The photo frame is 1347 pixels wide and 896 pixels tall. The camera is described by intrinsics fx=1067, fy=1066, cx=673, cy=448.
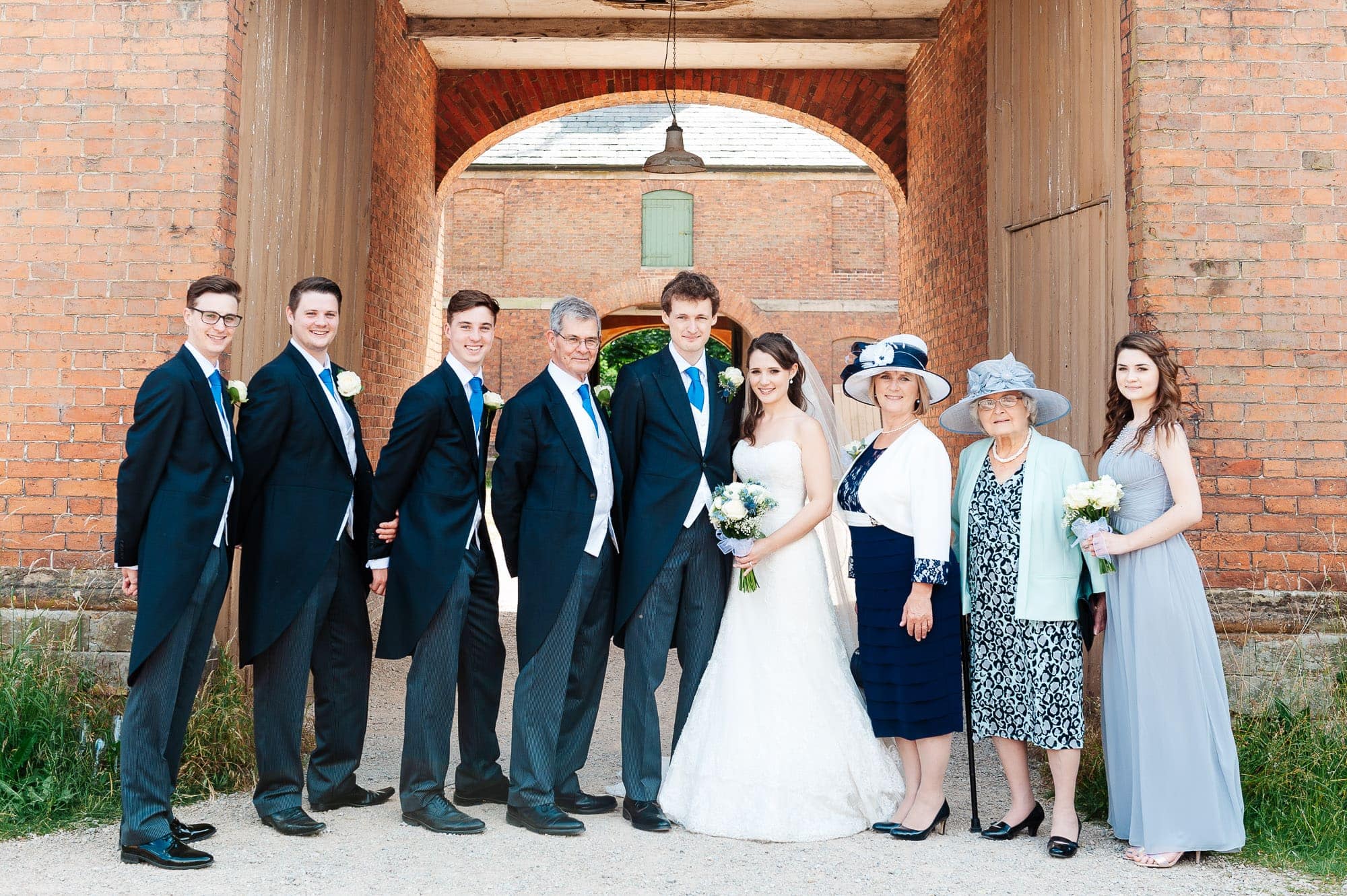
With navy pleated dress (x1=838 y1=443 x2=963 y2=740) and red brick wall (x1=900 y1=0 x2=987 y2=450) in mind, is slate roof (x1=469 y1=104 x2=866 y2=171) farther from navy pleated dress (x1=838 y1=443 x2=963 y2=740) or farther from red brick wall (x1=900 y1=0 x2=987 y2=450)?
navy pleated dress (x1=838 y1=443 x2=963 y2=740)

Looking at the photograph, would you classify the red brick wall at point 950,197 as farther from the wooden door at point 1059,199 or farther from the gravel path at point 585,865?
the gravel path at point 585,865

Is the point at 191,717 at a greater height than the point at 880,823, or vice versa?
the point at 191,717

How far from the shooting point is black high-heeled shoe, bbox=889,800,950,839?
13.4 ft

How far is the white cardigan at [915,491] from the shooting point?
405 cm

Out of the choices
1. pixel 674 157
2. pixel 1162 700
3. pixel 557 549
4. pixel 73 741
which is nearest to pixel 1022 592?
pixel 1162 700

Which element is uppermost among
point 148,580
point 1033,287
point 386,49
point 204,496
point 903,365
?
point 386,49

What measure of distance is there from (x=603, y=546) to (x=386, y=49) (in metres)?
6.52

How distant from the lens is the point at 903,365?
4234 millimetres

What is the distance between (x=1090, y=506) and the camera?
12.6 feet

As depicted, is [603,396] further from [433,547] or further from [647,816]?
[647,816]

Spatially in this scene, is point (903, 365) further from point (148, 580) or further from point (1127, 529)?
point (148, 580)

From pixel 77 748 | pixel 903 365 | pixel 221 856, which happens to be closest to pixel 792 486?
pixel 903 365

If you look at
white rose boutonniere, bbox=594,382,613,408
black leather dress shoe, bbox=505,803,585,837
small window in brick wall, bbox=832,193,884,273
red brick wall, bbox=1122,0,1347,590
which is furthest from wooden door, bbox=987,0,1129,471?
small window in brick wall, bbox=832,193,884,273

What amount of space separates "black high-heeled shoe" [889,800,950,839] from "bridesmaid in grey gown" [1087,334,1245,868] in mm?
631
